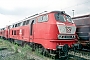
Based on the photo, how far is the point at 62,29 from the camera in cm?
900

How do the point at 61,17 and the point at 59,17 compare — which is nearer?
the point at 59,17

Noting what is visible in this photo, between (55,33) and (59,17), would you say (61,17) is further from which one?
(55,33)

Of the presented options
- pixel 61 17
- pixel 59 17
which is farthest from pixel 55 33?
pixel 61 17

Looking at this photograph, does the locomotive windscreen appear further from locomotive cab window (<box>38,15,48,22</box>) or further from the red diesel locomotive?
locomotive cab window (<box>38,15,48,22</box>)

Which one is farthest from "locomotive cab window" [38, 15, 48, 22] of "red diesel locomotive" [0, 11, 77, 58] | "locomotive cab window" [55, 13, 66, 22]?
"locomotive cab window" [55, 13, 66, 22]

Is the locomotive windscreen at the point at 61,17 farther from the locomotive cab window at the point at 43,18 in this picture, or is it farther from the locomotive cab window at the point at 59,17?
the locomotive cab window at the point at 43,18

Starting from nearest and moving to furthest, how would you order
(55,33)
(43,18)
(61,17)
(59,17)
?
(55,33) < (59,17) < (61,17) < (43,18)

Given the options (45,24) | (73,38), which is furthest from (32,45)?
(73,38)

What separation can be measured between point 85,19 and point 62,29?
3.68 meters

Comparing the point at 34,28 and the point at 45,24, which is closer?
the point at 45,24

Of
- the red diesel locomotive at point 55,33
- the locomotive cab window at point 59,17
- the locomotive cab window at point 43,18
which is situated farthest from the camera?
the locomotive cab window at point 43,18

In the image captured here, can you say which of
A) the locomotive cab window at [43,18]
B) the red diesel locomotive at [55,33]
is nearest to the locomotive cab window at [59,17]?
the red diesel locomotive at [55,33]

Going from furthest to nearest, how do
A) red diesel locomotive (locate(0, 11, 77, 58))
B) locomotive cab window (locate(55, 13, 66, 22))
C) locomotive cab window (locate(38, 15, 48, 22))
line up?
locomotive cab window (locate(38, 15, 48, 22)) → locomotive cab window (locate(55, 13, 66, 22)) → red diesel locomotive (locate(0, 11, 77, 58))

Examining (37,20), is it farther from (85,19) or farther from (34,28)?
(85,19)
